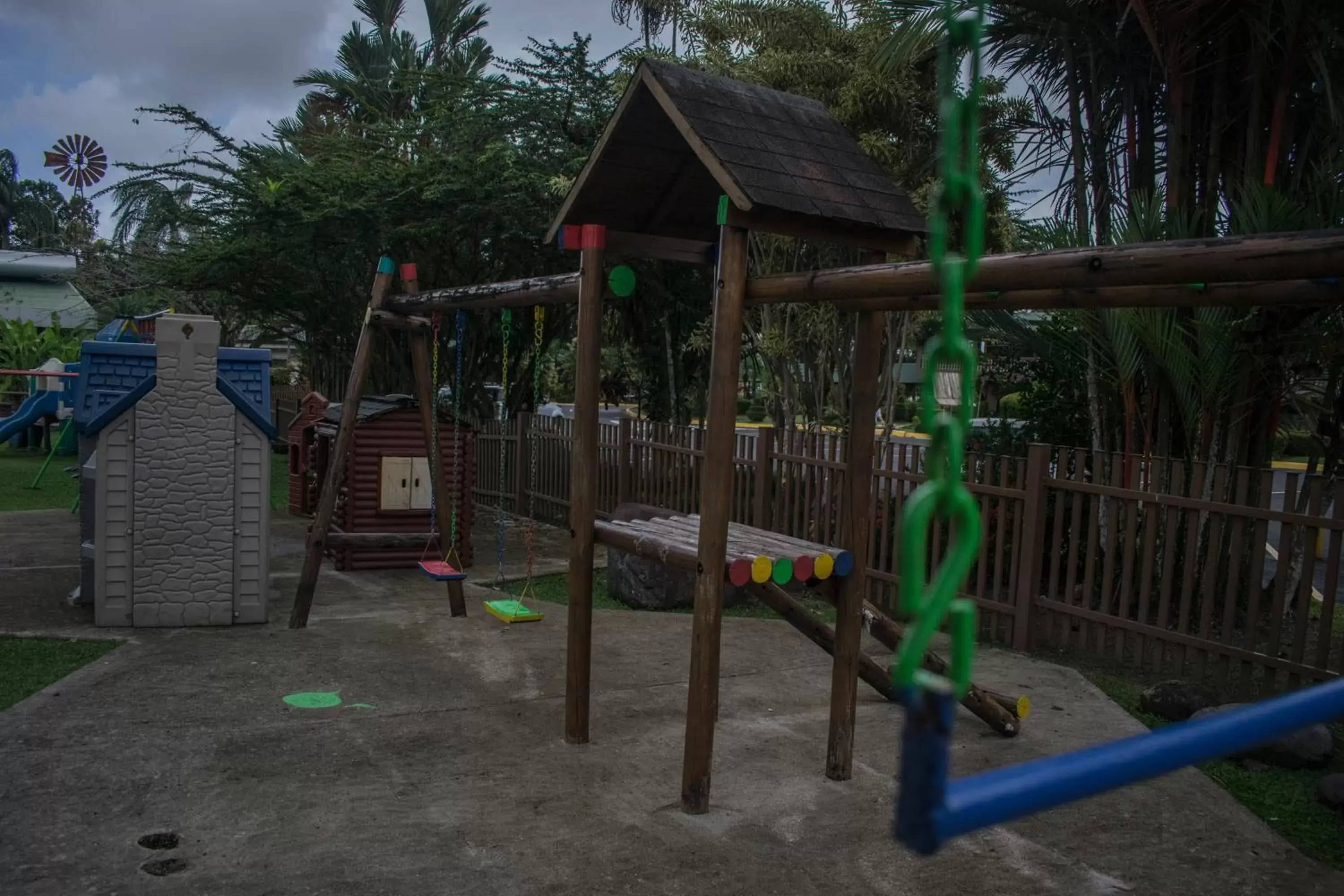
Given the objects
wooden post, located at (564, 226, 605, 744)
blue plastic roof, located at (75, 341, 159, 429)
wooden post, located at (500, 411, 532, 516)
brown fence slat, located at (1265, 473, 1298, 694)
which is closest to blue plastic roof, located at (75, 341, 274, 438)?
blue plastic roof, located at (75, 341, 159, 429)

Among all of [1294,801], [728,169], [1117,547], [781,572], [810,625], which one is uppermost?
[728,169]

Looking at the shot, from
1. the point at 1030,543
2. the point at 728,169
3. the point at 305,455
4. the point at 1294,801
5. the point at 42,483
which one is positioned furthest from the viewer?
the point at 42,483

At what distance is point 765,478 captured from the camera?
9.21 meters

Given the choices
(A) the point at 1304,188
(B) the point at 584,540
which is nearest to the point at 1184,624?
(A) the point at 1304,188

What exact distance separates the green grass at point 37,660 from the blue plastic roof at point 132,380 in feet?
4.95

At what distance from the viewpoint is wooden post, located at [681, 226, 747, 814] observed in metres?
4.50

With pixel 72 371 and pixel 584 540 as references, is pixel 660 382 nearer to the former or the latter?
pixel 584 540

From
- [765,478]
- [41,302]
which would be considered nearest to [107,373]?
[765,478]

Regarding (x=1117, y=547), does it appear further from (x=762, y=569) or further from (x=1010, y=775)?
(x=1010, y=775)

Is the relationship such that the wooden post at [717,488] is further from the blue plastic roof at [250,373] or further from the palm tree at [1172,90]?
the blue plastic roof at [250,373]

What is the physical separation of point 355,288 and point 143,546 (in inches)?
399

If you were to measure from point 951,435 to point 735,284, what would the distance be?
11.9 ft

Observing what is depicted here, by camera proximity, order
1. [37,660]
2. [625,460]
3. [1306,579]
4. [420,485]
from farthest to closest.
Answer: [625,460]
[420,485]
[37,660]
[1306,579]

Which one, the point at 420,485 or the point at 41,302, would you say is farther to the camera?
the point at 41,302
